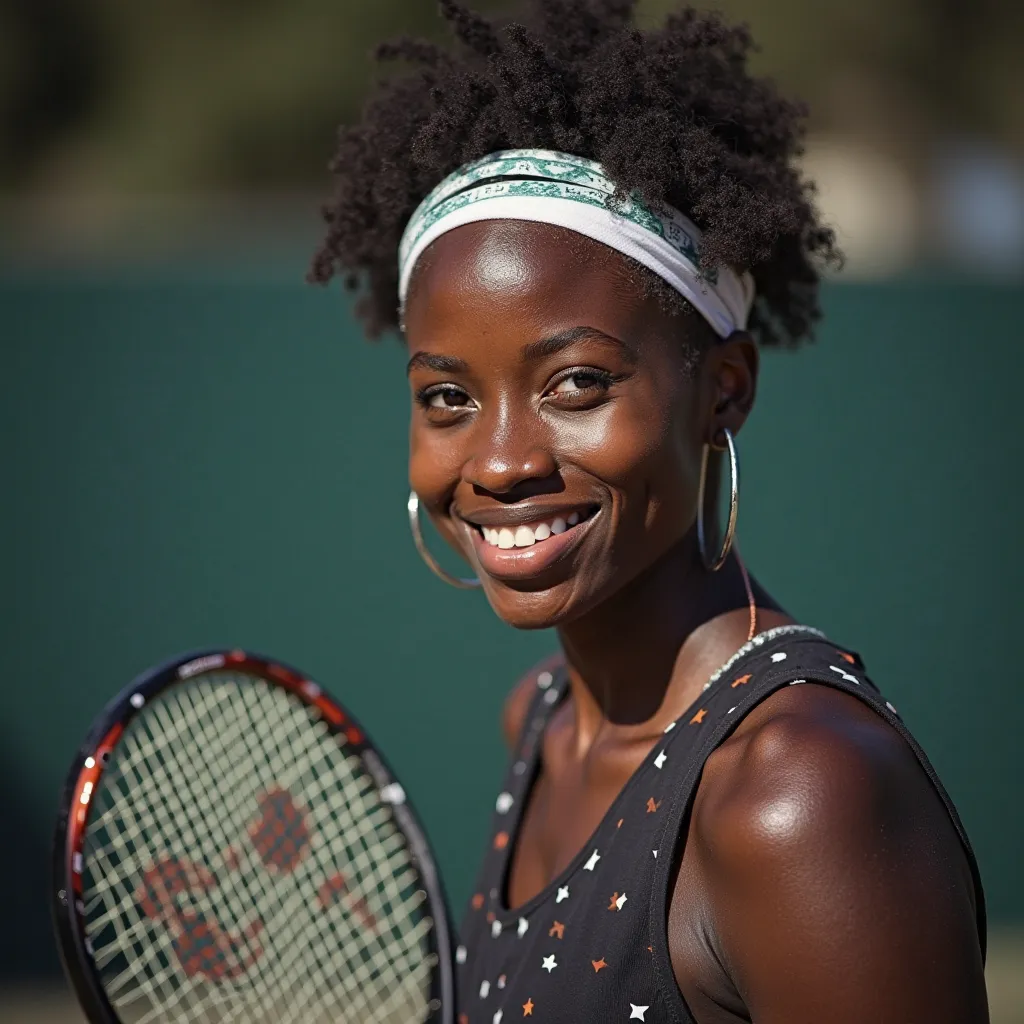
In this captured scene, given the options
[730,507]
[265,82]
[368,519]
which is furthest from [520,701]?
[265,82]

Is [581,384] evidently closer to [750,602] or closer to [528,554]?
[528,554]

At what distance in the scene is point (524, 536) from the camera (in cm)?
205

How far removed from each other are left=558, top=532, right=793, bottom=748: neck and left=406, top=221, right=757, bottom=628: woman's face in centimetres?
10

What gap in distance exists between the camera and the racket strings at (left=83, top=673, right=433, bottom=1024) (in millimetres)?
2434

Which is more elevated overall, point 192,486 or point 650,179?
point 192,486

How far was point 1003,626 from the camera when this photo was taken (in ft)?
17.5

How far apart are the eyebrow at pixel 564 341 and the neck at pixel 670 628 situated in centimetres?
36

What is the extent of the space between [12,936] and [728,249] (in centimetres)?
425

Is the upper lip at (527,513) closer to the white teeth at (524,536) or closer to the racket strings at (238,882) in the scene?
the white teeth at (524,536)

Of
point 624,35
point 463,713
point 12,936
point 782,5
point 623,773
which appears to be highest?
point 782,5

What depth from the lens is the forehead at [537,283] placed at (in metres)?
1.99

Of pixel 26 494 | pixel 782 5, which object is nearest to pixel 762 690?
pixel 26 494

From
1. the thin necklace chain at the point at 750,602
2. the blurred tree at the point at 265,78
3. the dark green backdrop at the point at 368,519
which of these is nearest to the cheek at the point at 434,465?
the thin necklace chain at the point at 750,602

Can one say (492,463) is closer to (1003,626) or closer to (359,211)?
(359,211)
